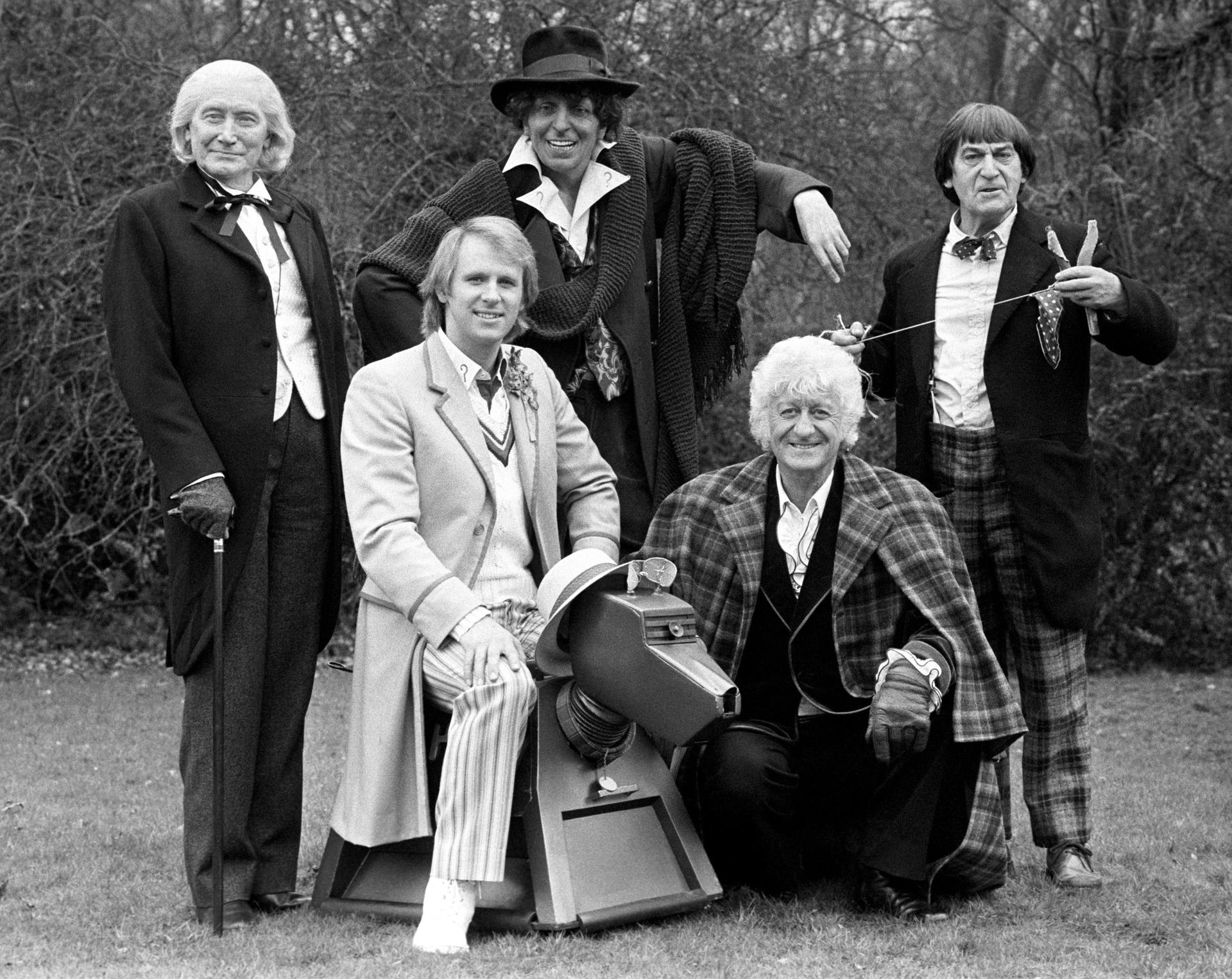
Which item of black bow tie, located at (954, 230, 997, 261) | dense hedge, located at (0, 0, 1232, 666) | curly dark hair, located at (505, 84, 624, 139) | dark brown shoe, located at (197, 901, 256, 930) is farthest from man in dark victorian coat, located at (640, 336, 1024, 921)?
dense hedge, located at (0, 0, 1232, 666)

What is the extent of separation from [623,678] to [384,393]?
0.85 meters

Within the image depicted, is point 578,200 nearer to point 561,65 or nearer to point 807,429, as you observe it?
point 561,65

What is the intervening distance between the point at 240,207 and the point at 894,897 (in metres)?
2.21

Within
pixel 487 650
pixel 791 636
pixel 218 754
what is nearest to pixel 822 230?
pixel 791 636

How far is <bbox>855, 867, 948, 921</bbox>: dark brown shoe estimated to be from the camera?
12.9ft

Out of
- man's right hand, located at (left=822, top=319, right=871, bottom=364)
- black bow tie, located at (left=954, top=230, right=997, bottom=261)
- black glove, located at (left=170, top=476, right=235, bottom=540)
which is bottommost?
black glove, located at (left=170, top=476, right=235, bottom=540)

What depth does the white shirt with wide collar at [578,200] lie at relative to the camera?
168 inches

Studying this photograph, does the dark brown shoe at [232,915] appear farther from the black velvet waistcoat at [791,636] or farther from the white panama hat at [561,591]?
the black velvet waistcoat at [791,636]

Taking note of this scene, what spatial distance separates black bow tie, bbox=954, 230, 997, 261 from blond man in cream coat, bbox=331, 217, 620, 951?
1141 millimetres

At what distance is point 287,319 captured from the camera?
395 centimetres

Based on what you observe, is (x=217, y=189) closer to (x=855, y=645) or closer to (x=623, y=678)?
(x=623, y=678)

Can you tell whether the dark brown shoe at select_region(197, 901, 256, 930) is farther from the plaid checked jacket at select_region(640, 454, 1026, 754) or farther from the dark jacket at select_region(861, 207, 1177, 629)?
the dark jacket at select_region(861, 207, 1177, 629)

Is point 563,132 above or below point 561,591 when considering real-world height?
above

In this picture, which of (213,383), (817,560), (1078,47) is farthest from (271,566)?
(1078,47)
